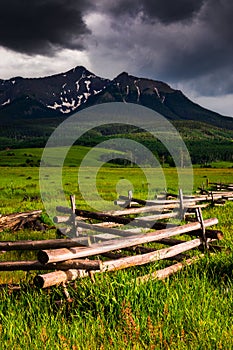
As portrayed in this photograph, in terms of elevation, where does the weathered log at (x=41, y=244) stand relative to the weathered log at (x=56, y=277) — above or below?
above

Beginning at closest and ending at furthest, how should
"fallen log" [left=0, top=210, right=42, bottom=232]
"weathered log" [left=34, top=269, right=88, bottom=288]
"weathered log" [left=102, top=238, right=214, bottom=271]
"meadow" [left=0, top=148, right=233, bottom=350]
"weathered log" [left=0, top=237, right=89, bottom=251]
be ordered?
"meadow" [left=0, top=148, right=233, bottom=350]
"weathered log" [left=34, top=269, right=88, bottom=288]
"weathered log" [left=102, top=238, right=214, bottom=271]
"weathered log" [left=0, top=237, right=89, bottom=251]
"fallen log" [left=0, top=210, right=42, bottom=232]

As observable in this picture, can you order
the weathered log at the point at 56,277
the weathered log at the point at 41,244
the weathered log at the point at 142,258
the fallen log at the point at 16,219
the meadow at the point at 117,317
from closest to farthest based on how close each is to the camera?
the meadow at the point at 117,317, the weathered log at the point at 56,277, the weathered log at the point at 142,258, the weathered log at the point at 41,244, the fallen log at the point at 16,219

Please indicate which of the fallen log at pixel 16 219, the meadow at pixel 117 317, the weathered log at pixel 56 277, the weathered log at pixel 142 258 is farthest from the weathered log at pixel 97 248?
the fallen log at pixel 16 219

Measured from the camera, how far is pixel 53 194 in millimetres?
33719

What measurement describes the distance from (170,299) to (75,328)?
133 cm

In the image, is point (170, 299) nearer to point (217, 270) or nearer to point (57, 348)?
point (57, 348)

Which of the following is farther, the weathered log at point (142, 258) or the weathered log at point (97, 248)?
the weathered log at point (142, 258)


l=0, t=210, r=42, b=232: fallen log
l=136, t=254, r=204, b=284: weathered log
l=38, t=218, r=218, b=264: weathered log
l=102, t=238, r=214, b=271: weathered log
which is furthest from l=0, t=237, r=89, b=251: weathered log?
l=0, t=210, r=42, b=232: fallen log

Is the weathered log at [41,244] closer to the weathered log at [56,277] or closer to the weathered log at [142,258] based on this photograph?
the weathered log at [56,277]

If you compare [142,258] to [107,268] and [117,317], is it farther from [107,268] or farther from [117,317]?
[117,317]

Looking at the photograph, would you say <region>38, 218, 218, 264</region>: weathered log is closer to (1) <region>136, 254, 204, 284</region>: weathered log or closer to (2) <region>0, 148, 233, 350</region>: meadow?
(2) <region>0, 148, 233, 350</region>: meadow

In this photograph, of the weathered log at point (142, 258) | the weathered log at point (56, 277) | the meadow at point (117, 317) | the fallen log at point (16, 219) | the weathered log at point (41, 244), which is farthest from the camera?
the fallen log at point (16, 219)

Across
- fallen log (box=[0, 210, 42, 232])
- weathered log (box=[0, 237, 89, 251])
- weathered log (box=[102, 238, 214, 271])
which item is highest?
weathered log (box=[0, 237, 89, 251])

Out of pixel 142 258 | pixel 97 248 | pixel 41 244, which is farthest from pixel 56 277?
pixel 142 258
